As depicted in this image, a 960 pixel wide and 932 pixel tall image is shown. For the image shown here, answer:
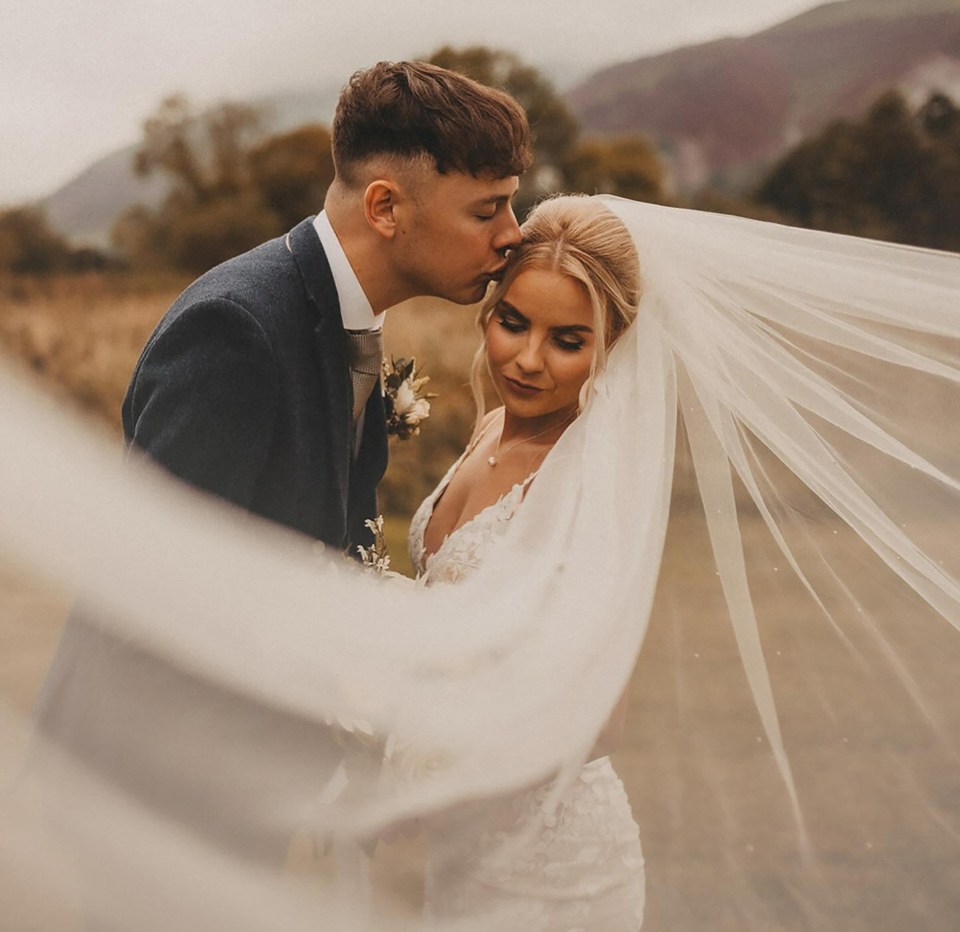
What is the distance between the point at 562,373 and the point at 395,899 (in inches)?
40.4

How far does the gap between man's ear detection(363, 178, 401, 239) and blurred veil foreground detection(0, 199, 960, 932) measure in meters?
0.49

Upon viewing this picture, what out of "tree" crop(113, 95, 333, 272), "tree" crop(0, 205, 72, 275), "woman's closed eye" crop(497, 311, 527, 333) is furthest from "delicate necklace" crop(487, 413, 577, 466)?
"tree" crop(113, 95, 333, 272)

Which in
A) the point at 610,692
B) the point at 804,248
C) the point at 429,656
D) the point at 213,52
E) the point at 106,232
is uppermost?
the point at 213,52

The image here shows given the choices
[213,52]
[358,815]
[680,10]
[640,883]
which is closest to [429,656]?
[358,815]

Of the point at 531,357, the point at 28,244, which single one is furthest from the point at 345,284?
the point at 28,244

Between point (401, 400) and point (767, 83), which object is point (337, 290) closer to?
point (401, 400)

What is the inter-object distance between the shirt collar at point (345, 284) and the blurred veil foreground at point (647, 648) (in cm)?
51

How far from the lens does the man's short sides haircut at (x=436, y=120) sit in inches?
80.0

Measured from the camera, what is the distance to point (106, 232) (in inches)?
88.4

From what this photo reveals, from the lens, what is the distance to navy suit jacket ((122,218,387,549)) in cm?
174

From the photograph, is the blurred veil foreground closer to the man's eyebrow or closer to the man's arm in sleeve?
the man's arm in sleeve

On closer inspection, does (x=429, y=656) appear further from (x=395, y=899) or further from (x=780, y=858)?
(x=780, y=858)

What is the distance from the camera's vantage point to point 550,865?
1.95 metres

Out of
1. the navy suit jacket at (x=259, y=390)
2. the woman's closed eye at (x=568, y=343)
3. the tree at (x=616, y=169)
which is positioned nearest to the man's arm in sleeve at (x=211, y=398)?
the navy suit jacket at (x=259, y=390)
